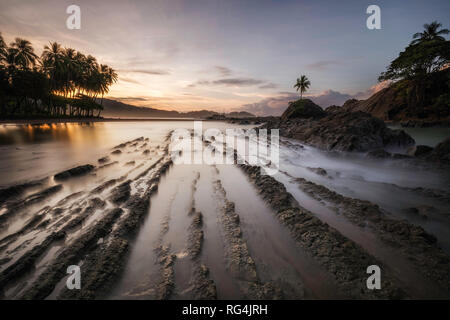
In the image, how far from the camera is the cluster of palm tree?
36.5 meters

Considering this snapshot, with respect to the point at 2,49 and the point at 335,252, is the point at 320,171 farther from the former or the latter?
the point at 2,49

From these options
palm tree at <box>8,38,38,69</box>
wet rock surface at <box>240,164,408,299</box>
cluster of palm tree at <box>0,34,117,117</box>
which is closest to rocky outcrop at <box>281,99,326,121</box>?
wet rock surface at <box>240,164,408,299</box>

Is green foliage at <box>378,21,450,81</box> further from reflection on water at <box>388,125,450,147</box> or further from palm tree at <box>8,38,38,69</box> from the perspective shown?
palm tree at <box>8,38,38,69</box>

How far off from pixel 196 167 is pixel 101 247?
5384mm

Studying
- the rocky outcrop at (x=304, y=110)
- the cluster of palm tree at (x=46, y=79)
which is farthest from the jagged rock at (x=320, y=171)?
the cluster of palm tree at (x=46, y=79)

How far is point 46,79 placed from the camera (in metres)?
42.5

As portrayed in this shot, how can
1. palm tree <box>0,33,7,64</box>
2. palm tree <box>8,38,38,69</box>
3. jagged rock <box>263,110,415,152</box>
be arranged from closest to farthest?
jagged rock <box>263,110,415,152</box> < palm tree <box>0,33,7,64</box> < palm tree <box>8,38,38,69</box>

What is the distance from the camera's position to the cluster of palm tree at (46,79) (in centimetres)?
3653

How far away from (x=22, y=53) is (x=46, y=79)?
6313mm

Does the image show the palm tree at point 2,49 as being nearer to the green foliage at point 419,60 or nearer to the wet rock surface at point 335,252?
the wet rock surface at point 335,252

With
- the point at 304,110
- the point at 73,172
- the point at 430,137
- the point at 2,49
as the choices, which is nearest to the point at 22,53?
the point at 2,49
